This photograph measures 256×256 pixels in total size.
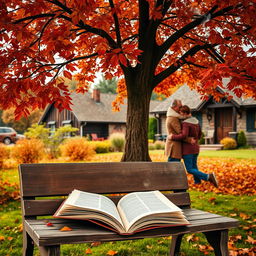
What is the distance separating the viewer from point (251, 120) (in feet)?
72.5

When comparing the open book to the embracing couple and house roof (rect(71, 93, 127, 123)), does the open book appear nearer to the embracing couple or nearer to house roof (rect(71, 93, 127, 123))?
the embracing couple

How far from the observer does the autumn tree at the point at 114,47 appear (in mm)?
4285

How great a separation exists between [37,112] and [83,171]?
48360mm

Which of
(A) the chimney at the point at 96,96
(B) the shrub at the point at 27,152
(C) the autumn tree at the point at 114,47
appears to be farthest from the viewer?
(A) the chimney at the point at 96,96

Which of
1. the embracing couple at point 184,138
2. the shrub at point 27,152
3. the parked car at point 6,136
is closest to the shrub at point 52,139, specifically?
the shrub at point 27,152

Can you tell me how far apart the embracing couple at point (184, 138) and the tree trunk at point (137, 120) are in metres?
0.86

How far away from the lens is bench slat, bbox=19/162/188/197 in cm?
265

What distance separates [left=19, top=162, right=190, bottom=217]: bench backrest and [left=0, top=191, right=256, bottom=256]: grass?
0.89 m

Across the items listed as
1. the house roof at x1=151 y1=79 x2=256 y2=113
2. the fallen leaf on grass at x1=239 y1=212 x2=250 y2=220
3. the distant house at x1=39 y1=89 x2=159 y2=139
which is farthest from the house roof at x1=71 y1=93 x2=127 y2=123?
the fallen leaf on grass at x1=239 y1=212 x2=250 y2=220

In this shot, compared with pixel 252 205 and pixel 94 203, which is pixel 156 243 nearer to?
pixel 94 203

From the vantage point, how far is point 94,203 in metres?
2.27

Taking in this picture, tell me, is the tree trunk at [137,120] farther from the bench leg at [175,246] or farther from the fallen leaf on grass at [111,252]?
the bench leg at [175,246]

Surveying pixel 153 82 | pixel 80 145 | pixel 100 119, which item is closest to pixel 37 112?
pixel 100 119

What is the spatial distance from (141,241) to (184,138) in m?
3.48
